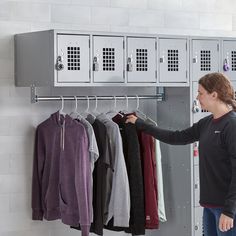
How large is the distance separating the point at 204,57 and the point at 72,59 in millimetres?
1121

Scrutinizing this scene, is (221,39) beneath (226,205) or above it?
above

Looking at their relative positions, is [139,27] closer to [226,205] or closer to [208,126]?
[208,126]

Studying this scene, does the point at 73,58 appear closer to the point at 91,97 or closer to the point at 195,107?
the point at 91,97

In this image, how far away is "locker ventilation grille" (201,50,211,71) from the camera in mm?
5035

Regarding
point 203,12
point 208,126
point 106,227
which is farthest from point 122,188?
point 203,12

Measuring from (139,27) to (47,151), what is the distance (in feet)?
4.52

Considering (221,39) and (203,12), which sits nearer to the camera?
(221,39)

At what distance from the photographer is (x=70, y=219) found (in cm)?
463

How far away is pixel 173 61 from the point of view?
4.93 meters

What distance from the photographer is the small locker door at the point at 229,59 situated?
202 inches

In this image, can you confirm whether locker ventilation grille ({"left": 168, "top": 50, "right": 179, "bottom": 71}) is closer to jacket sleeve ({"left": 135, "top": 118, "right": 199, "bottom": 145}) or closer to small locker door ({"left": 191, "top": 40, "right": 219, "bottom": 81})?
small locker door ({"left": 191, "top": 40, "right": 219, "bottom": 81})

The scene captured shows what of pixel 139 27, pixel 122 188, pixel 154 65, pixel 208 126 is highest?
pixel 139 27

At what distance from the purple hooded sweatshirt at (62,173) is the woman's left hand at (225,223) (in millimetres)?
1035

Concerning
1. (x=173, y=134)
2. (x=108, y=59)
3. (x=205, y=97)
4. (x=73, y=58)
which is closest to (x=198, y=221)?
(x=173, y=134)
